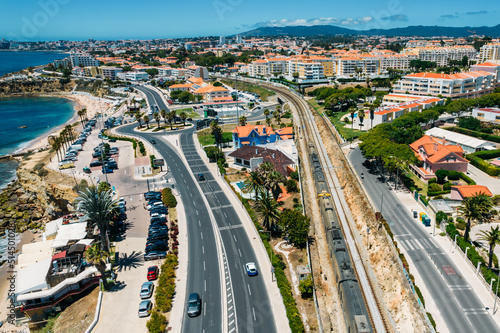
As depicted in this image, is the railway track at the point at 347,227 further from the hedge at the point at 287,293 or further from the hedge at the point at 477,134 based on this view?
the hedge at the point at 477,134

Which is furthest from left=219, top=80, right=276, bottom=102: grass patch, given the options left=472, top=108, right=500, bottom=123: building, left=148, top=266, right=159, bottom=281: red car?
left=148, top=266, right=159, bottom=281: red car

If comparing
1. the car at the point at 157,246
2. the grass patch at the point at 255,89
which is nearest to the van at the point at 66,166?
the car at the point at 157,246

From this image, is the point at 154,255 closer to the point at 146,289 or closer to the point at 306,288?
the point at 146,289

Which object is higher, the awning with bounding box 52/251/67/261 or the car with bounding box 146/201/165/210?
the car with bounding box 146/201/165/210

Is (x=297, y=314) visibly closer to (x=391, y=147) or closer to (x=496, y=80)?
(x=391, y=147)

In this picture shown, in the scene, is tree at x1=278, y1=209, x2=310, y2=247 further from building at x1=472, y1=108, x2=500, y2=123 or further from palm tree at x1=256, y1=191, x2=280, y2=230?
building at x1=472, y1=108, x2=500, y2=123
